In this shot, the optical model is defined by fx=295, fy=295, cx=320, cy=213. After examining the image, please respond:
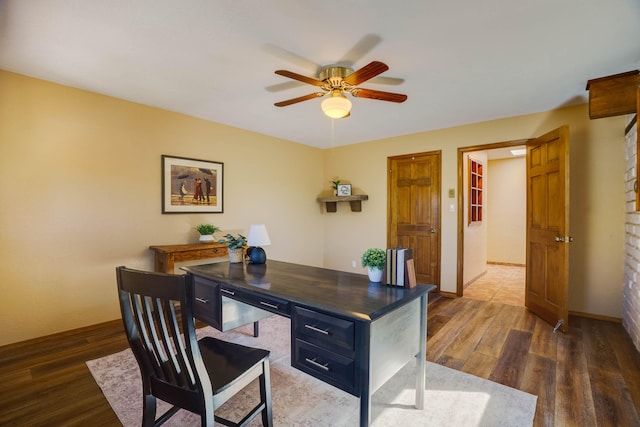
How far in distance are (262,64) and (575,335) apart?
3.89 meters

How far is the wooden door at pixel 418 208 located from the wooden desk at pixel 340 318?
2.89 metres

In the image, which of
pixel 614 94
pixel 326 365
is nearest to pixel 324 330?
pixel 326 365

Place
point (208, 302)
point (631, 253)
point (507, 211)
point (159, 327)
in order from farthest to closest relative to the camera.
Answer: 1. point (507, 211)
2. point (631, 253)
3. point (208, 302)
4. point (159, 327)

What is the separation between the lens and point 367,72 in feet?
→ 6.99

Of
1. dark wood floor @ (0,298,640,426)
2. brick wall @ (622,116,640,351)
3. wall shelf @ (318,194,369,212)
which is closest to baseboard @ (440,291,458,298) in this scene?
dark wood floor @ (0,298,640,426)

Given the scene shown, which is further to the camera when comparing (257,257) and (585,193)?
(585,193)

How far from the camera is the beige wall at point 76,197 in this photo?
2668mm

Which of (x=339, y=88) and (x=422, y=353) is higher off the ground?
(x=339, y=88)

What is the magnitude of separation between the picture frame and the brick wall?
3.51 meters

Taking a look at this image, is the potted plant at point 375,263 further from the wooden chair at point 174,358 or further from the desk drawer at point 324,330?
the wooden chair at point 174,358

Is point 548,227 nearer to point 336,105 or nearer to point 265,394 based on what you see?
point 336,105

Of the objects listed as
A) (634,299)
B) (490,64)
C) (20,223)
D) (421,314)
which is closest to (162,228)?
(20,223)

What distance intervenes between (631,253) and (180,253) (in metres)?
4.60

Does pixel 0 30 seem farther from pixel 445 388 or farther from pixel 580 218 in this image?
pixel 580 218
